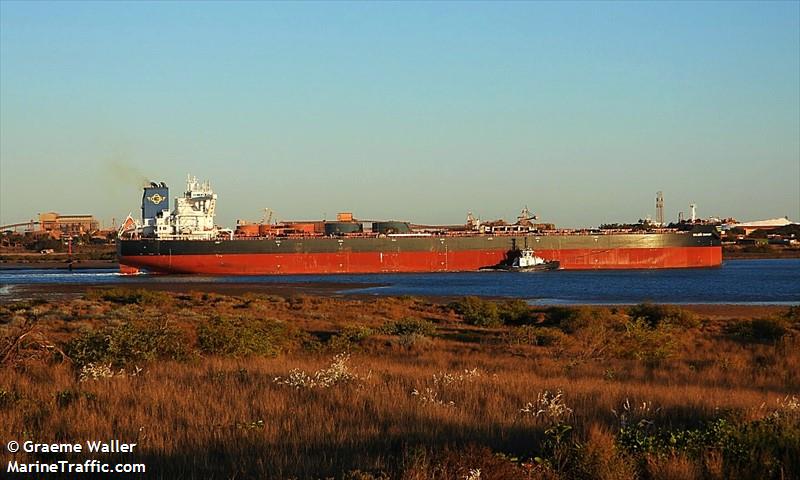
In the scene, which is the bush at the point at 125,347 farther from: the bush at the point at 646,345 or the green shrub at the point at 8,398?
the bush at the point at 646,345

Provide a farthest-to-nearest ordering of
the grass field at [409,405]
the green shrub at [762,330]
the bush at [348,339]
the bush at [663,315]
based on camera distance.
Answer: the bush at [663,315] < the green shrub at [762,330] < the bush at [348,339] < the grass field at [409,405]

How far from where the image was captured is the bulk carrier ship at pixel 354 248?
5881cm

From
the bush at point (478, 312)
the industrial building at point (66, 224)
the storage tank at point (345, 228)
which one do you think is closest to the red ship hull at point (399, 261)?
the storage tank at point (345, 228)

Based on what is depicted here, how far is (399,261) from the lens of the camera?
201ft

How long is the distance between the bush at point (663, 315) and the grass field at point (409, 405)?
20.4 feet

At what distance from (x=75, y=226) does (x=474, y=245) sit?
Result: 137 m

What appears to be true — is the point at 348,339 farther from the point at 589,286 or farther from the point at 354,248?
the point at 354,248

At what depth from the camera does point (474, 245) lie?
63062 millimetres

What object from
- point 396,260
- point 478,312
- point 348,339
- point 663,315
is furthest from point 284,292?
point 348,339

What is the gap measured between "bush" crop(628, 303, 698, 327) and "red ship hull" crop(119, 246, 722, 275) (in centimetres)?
3636

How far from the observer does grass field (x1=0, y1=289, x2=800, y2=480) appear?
5270 millimetres

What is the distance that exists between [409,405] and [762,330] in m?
14.0

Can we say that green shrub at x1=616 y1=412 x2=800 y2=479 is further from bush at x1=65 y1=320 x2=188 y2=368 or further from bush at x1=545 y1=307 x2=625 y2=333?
bush at x1=545 y1=307 x2=625 y2=333

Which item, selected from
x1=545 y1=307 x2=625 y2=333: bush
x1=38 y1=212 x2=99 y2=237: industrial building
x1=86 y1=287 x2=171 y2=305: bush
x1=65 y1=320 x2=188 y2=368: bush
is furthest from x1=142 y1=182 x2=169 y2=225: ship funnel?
x1=38 y1=212 x2=99 y2=237: industrial building
